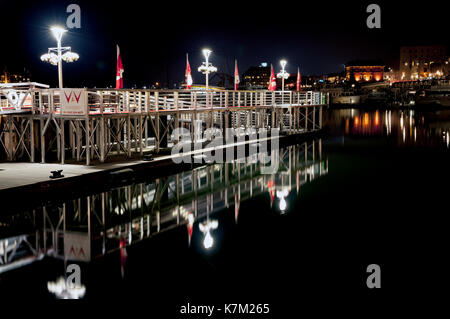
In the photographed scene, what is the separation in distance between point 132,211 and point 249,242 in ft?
14.9

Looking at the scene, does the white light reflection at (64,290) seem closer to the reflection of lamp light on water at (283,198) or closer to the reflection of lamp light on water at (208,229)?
the reflection of lamp light on water at (208,229)

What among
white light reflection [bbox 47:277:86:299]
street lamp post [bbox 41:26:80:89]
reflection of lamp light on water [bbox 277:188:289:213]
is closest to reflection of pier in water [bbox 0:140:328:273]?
reflection of lamp light on water [bbox 277:188:289:213]

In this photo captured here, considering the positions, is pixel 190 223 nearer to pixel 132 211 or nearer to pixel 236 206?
pixel 132 211

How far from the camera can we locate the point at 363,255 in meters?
12.3

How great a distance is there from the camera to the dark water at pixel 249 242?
9914 mm

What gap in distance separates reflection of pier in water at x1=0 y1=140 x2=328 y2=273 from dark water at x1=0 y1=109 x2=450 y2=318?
1.8 inches

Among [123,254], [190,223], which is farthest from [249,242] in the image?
[123,254]

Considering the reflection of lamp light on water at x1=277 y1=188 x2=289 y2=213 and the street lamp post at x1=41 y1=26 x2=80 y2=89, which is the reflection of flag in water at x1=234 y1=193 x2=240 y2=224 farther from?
the street lamp post at x1=41 y1=26 x2=80 y2=89

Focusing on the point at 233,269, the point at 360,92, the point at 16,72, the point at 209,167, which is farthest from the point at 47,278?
the point at 360,92

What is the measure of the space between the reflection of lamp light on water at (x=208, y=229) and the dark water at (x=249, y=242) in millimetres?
Result: 52

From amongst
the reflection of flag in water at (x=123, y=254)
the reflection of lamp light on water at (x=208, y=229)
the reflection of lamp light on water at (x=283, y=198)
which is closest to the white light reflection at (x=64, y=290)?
the reflection of flag in water at (x=123, y=254)

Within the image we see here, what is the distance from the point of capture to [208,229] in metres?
14.5

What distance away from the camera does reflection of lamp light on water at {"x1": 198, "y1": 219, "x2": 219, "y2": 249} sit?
43.3 ft
